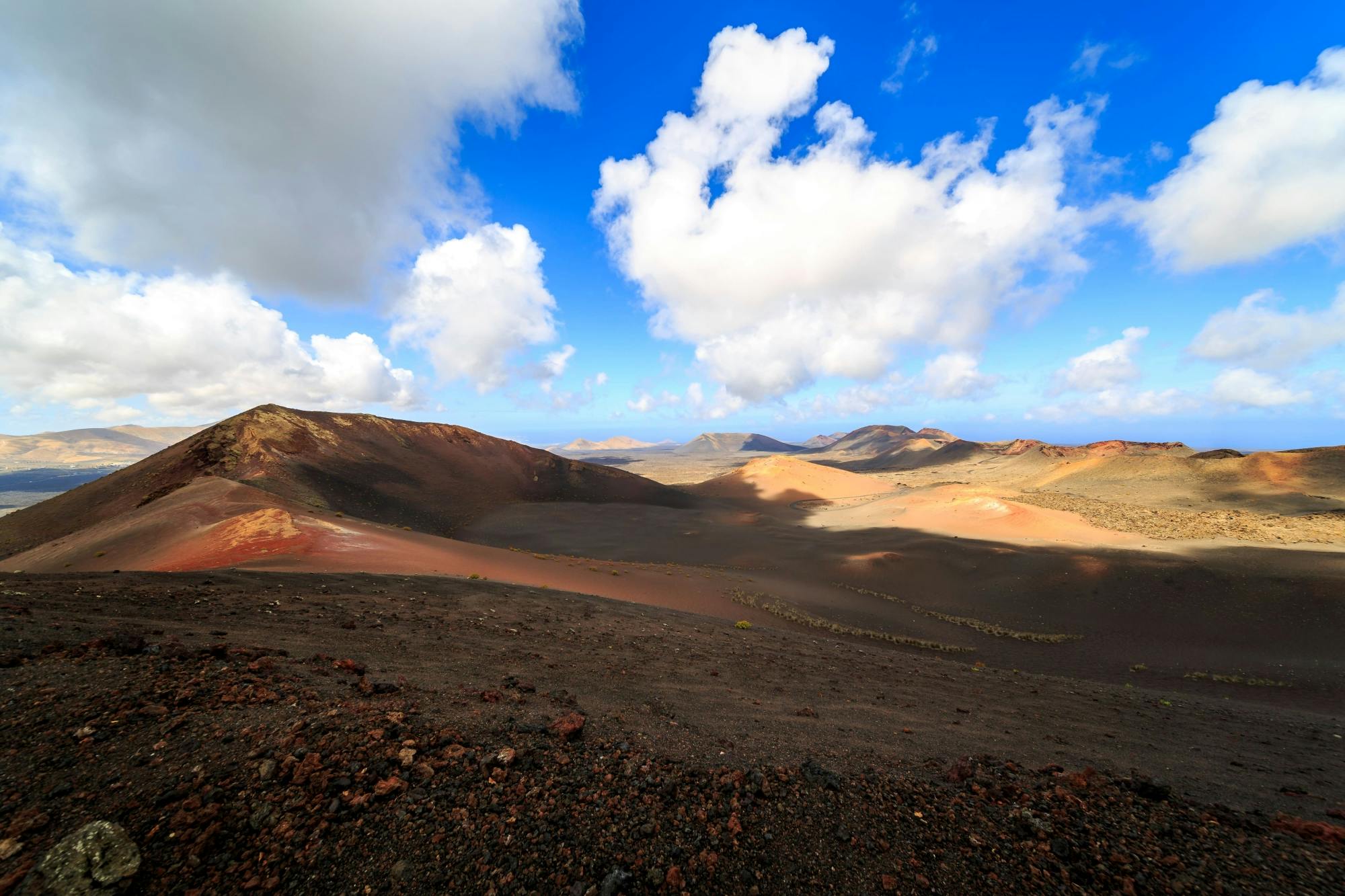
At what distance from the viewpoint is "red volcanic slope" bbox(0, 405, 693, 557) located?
98.6ft

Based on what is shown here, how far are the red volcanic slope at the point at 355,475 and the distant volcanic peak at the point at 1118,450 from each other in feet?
247

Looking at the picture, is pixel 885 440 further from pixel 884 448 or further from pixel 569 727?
pixel 569 727

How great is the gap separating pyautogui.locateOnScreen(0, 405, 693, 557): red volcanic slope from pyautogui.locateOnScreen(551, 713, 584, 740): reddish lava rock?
2653 centimetres

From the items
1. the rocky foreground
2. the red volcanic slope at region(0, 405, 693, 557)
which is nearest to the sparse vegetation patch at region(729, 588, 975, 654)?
the rocky foreground

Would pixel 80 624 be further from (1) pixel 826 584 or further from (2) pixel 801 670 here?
(1) pixel 826 584

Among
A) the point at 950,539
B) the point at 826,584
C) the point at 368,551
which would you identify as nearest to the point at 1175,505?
the point at 950,539

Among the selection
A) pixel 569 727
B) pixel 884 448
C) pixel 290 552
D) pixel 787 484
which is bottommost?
pixel 569 727

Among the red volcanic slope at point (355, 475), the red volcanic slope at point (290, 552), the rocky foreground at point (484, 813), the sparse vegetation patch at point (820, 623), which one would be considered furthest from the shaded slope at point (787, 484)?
the rocky foreground at point (484, 813)

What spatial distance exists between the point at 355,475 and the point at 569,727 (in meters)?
43.4

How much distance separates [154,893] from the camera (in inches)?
90.7

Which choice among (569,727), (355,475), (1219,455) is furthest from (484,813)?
(1219,455)

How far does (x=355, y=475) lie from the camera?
3941 centimetres

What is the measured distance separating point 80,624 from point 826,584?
84.3ft

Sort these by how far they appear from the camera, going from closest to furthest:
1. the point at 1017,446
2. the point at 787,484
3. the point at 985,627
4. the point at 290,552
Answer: the point at 290,552, the point at 985,627, the point at 787,484, the point at 1017,446
